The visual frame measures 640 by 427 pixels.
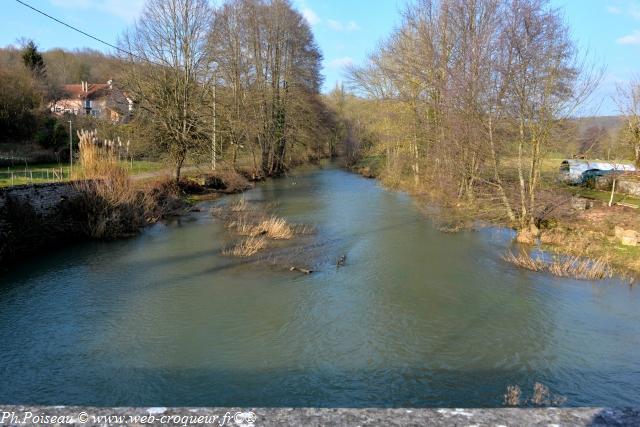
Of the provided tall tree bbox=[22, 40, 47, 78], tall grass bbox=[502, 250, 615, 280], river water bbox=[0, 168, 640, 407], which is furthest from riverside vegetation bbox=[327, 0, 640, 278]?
tall tree bbox=[22, 40, 47, 78]

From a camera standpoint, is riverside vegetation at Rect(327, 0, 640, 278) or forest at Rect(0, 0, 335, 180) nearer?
riverside vegetation at Rect(327, 0, 640, 278)

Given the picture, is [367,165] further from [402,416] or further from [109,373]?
[402,416]

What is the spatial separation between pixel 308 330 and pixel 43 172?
60.0 ft

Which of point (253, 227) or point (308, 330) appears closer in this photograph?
point (308, 330)

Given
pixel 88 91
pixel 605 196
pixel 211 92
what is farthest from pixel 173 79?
pixel 88 91

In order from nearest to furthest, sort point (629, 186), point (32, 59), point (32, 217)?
point (32, 217) < point (629, 186) < point (32, 59)

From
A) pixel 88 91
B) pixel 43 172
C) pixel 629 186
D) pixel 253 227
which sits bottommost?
pixel 253 227

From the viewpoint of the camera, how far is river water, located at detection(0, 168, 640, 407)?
634 cm

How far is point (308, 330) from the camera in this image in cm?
831

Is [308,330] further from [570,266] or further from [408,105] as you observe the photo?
[408,105]

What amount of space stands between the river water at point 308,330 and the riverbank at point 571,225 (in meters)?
1.69

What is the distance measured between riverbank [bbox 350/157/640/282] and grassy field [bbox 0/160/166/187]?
1294 cm

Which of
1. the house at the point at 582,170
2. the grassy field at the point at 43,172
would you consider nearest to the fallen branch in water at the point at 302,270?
the grassy field at the point at 43,172

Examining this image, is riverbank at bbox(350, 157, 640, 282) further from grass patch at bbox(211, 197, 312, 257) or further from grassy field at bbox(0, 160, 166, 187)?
grassy field at bbox(0, 160, 166, 187)
